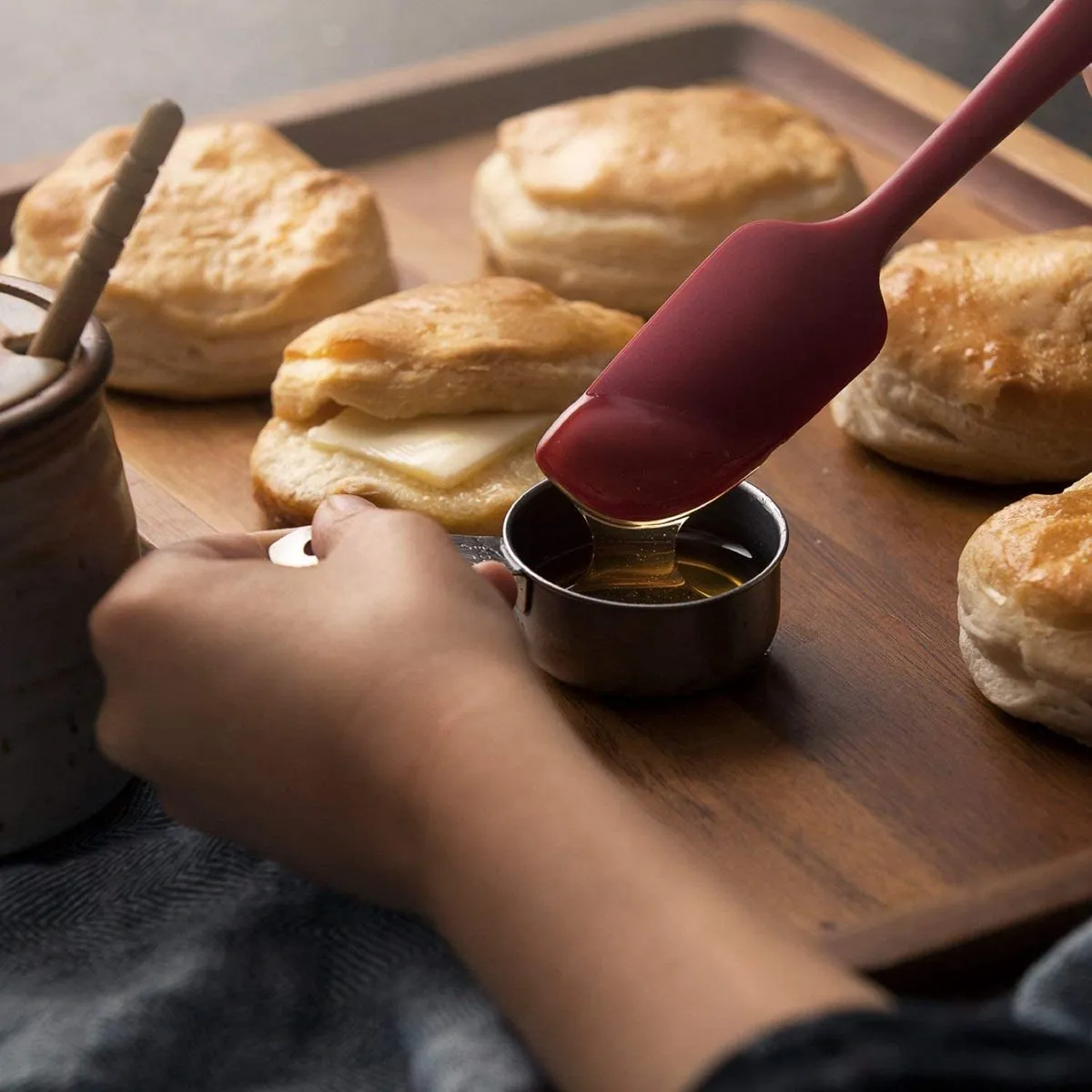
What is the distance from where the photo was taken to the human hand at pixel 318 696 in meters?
1.40

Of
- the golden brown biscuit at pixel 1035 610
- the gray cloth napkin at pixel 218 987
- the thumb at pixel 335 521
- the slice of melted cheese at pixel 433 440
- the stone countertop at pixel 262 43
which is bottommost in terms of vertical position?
the stone countertop at pixel 262 43

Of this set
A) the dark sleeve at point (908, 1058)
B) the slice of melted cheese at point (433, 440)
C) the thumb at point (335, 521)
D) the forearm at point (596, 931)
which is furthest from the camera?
the slice of melted cheese at point (433, 440)

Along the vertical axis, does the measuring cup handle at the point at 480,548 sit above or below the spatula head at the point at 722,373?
below

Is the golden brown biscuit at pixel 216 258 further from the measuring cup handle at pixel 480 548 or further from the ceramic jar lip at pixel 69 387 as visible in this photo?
the ceramic jar lip at pixel 69 387

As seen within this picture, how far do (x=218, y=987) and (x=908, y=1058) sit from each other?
0.66 m

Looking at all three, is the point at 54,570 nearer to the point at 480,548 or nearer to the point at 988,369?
the point at 480,548

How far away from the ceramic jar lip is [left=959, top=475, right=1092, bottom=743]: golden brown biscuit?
3.15 feet

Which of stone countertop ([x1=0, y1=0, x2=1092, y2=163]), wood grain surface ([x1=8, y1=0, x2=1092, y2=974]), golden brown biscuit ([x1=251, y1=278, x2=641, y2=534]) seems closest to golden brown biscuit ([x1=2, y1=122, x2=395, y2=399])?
wood grain surface ([x1=8, y1=0, x2=1092, y2=974])

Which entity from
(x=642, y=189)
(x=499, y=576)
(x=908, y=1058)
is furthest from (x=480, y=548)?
(x=908, y=1058)

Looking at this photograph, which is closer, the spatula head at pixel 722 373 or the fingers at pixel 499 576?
the fingers at pixel 499 576

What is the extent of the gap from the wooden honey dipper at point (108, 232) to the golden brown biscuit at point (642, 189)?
48.0 inches

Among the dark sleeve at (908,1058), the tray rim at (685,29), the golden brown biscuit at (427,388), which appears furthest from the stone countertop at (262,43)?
the dark sleeve at (908,1058)

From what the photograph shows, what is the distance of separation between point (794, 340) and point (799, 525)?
412 mm

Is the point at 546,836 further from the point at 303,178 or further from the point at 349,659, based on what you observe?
the point at 303,178
